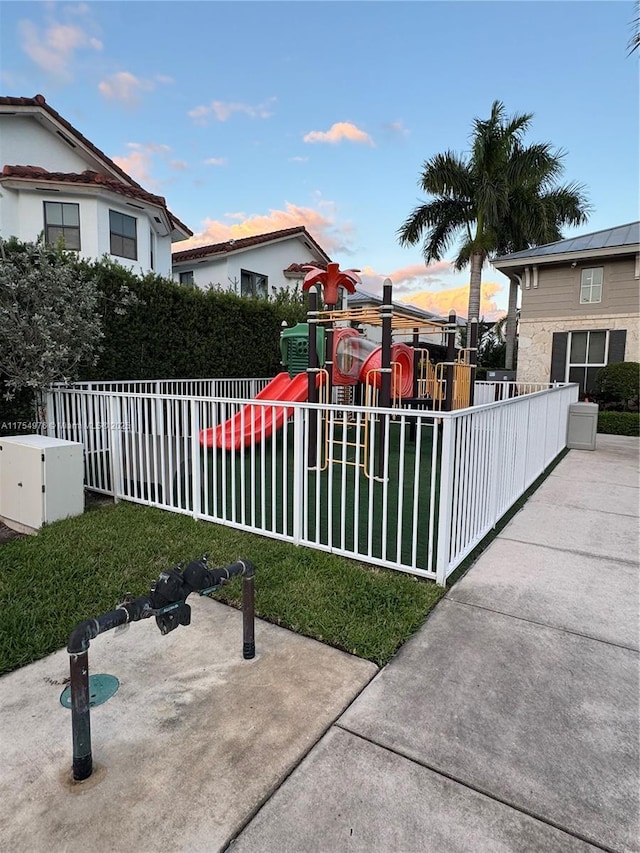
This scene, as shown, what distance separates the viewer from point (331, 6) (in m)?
6.83

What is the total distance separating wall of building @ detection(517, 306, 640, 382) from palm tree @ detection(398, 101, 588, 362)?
3208 millimetres

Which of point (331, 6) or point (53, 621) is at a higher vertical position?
point (331, 6)

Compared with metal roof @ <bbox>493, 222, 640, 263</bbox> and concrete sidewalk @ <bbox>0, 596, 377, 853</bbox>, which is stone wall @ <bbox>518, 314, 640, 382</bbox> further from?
concrete sidewalk @ <bbox>0, 596, 377, 853</bbox>

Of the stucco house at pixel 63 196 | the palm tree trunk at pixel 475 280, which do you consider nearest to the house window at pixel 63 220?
the stucco house at pixel 63 196

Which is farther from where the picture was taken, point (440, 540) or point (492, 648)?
point (440, 540)

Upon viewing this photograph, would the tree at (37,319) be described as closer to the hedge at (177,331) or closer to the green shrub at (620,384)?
the hedge at (177,331)

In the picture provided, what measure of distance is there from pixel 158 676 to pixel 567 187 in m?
23.3

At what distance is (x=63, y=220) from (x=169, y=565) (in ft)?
37.6

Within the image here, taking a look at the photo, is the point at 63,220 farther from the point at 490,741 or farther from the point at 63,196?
the point at 490,741

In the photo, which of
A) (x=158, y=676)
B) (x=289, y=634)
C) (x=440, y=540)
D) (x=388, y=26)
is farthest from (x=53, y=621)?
(x=388, y=26)

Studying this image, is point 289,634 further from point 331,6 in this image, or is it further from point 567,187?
point 567,187

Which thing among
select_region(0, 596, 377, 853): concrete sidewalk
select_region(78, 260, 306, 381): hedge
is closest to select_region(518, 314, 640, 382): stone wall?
select_region(78, 260, 306, 381): hedge

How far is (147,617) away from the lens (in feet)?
6.49

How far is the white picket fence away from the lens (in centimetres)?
340
